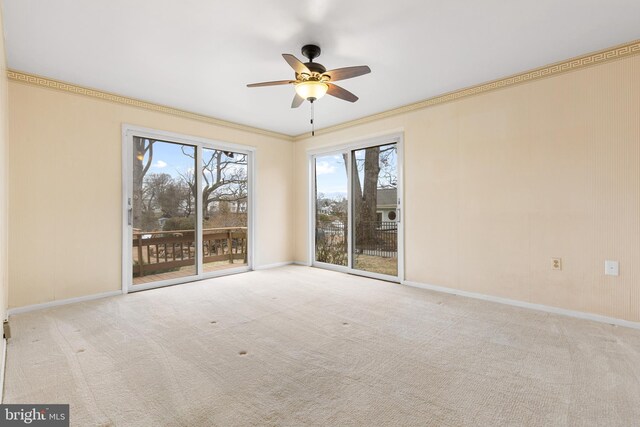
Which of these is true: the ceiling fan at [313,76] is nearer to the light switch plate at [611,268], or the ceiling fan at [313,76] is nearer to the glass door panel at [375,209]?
the glass door panel at [375,209]

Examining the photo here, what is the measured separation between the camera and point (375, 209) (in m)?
4.87

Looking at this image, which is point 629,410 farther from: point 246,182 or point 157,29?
point 246,182

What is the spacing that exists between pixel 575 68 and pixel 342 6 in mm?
2494

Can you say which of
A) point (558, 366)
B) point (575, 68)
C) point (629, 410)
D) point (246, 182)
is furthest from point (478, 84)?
point (246, 182)

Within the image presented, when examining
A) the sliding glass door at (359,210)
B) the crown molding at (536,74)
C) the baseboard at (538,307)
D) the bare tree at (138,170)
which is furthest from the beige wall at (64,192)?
the baseboard at (538,307)

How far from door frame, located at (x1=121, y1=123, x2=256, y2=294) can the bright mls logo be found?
243 centimetres

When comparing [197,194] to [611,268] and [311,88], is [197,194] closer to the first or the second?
[311,88]

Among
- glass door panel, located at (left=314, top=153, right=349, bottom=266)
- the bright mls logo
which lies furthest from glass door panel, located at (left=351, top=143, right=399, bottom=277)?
the bright mls logo

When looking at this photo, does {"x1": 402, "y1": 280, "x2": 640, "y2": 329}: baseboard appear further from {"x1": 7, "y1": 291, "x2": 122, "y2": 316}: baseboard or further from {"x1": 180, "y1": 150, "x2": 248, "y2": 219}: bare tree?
{"x1": 7, "y1": 291, "x2": 122, "y2": 316}: baseboard

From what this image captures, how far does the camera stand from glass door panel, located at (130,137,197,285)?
13.6 feet

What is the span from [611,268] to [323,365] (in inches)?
113

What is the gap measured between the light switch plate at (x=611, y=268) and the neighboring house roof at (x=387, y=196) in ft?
7.78

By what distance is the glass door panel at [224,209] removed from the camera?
15.9 feet

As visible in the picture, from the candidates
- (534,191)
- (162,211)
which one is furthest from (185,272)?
(534,191)
